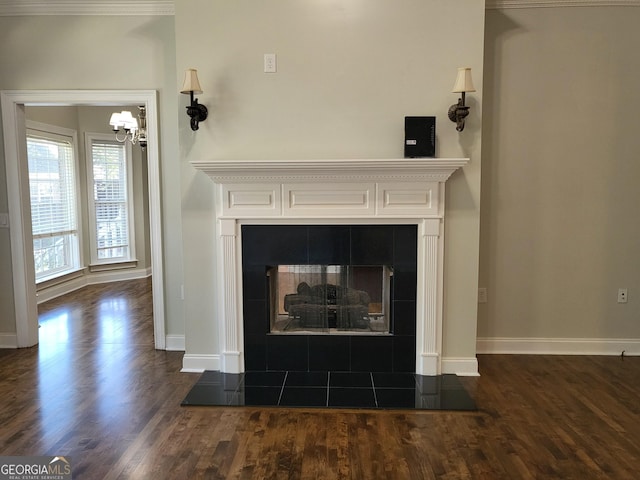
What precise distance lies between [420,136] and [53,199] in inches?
190

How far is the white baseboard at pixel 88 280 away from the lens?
551cm

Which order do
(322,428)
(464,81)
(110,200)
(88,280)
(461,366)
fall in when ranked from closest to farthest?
(322,428) < (464,81) < (461,366) < (88,280) < (110,200)

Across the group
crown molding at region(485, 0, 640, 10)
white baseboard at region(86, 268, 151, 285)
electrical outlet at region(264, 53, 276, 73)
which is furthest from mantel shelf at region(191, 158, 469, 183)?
white baseboard at region(86, 268, 151, 285)

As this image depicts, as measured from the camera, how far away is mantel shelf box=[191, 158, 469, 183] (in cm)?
294

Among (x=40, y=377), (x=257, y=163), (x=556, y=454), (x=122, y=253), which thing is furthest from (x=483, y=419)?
(x=122, y=253)

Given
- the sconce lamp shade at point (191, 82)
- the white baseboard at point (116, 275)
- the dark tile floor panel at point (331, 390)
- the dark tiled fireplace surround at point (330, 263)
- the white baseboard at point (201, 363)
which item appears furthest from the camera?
the white baseboard at point (116, 275)

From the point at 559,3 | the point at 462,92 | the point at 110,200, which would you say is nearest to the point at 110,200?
the point at 110,200

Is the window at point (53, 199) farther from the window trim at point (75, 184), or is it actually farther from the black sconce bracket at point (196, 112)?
the black sconce bracket at point (196, 112)

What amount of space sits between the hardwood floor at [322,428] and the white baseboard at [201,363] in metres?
0.09

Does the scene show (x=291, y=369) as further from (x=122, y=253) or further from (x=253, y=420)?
(x=122, y=253)

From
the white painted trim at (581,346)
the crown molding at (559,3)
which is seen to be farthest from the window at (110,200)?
the white painted trim at (581,346)

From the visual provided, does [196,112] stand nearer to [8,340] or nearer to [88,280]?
[8,340]

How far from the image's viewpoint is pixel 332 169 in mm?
3000

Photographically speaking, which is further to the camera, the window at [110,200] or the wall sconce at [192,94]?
the window at [110,200]
